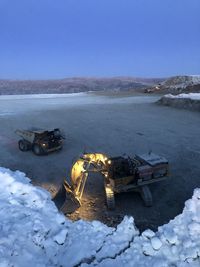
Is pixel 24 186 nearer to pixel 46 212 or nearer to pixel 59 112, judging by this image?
pixel 46 212

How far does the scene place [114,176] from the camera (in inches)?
489

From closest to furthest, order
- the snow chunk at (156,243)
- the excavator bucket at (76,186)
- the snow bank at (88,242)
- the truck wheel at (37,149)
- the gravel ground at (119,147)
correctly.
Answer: the snow bank at (88,242) → the snow chunk at (156,243) → the excavator bucket at (76,186) → the gravel ground at (119,147) → the truck wheel at (37,149)

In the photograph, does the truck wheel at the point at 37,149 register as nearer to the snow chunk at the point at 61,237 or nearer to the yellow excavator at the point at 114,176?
the yellow excavator at the point at 114,176

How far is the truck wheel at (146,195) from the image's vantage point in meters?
12.3

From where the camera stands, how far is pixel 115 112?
3222 cm

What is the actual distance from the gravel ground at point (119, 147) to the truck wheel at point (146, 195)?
223 mm

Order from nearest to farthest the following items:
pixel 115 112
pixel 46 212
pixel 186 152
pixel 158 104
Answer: pixel 46 212, pixel 186 152, pixel 115 112, pixel 158 104

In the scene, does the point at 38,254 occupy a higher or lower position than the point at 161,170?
higher

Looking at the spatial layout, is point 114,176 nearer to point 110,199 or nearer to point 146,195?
point 110,199

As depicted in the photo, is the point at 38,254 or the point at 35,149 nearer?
the point at 38,254

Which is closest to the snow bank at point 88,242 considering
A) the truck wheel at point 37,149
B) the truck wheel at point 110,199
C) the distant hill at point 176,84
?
the truck wheel at point 110,199

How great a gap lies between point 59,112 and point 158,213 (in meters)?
22.6

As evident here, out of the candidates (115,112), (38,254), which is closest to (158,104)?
(115,112)

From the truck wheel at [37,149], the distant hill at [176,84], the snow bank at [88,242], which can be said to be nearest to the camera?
the snow bank at [88,242]
